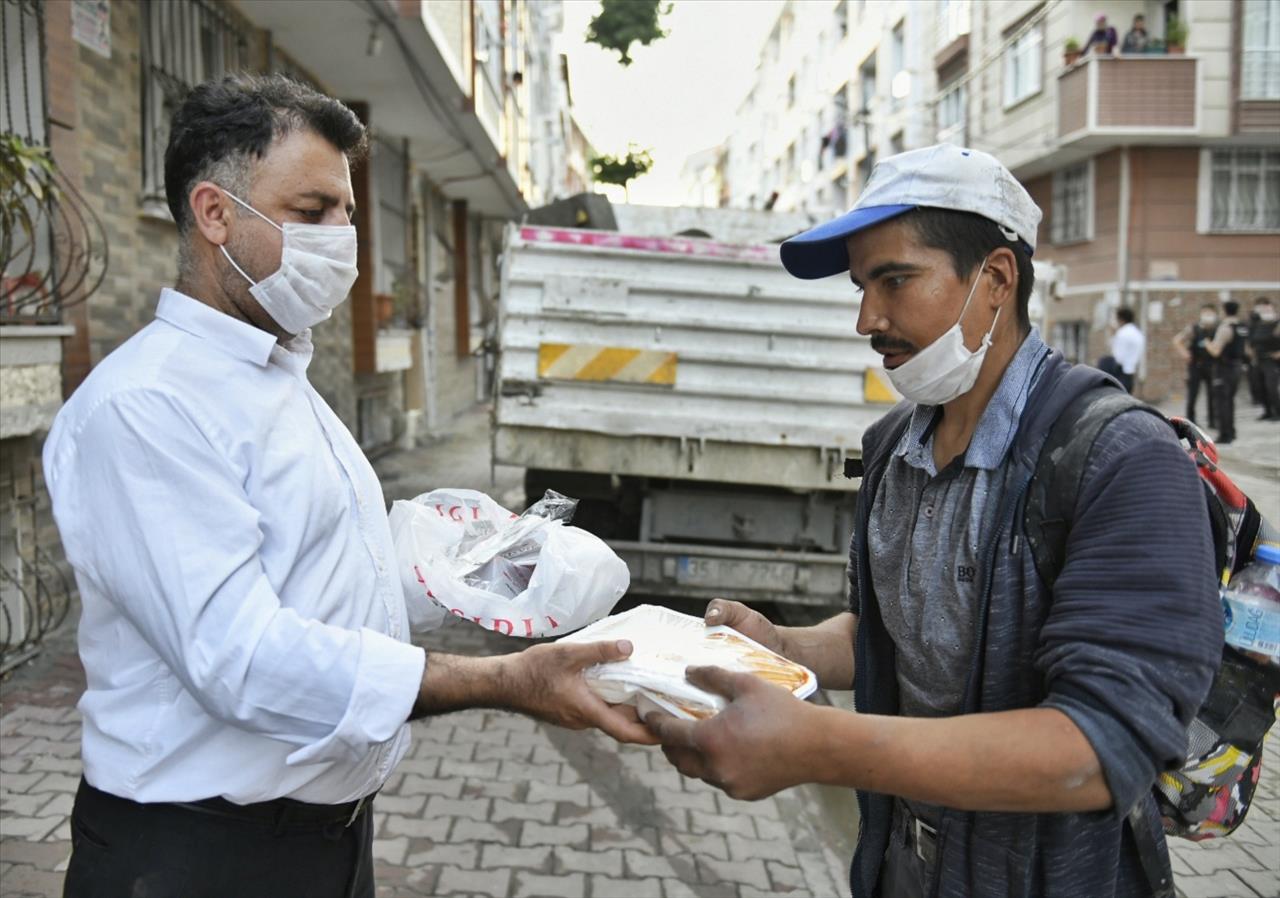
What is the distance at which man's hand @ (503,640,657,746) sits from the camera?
139 cm

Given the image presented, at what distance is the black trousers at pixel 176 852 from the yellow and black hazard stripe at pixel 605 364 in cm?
365

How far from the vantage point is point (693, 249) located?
5.23 metres

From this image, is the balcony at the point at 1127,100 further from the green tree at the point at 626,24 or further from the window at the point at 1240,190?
the green tree at the point at 626,24

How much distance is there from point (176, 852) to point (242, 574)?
505 mm

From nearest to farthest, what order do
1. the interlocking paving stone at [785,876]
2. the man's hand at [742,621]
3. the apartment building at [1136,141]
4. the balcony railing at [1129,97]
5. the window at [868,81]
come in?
1. the man's hand at [742,621]
2. the interlocking paving stone at [785,876]
3. the apartment building at [1136,141]
4. the window at [868,81]
5. the balcony railing at [1129,97]

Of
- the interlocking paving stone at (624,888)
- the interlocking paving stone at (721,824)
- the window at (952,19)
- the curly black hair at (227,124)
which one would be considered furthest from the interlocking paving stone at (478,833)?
the window at (952,19)

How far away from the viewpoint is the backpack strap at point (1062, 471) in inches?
49.8

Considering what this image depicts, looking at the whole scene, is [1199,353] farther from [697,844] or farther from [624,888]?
[624,888]

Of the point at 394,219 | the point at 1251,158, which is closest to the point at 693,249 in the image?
the point at 1251,158

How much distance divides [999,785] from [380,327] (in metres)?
11.2

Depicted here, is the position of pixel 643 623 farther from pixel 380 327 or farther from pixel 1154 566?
pixel 380 327

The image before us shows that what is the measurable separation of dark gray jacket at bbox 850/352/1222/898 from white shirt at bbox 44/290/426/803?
861 mm

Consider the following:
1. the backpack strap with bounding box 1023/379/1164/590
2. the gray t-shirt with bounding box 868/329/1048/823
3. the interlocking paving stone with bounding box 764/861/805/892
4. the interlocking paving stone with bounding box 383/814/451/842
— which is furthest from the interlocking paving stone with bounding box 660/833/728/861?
the backpack strap with bounding box 1023/379/1164/590

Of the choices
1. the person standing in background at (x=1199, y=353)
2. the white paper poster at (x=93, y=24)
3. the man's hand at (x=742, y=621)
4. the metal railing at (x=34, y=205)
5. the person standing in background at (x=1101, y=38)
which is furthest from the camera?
the person standing in background at (x=1199, y=353)
